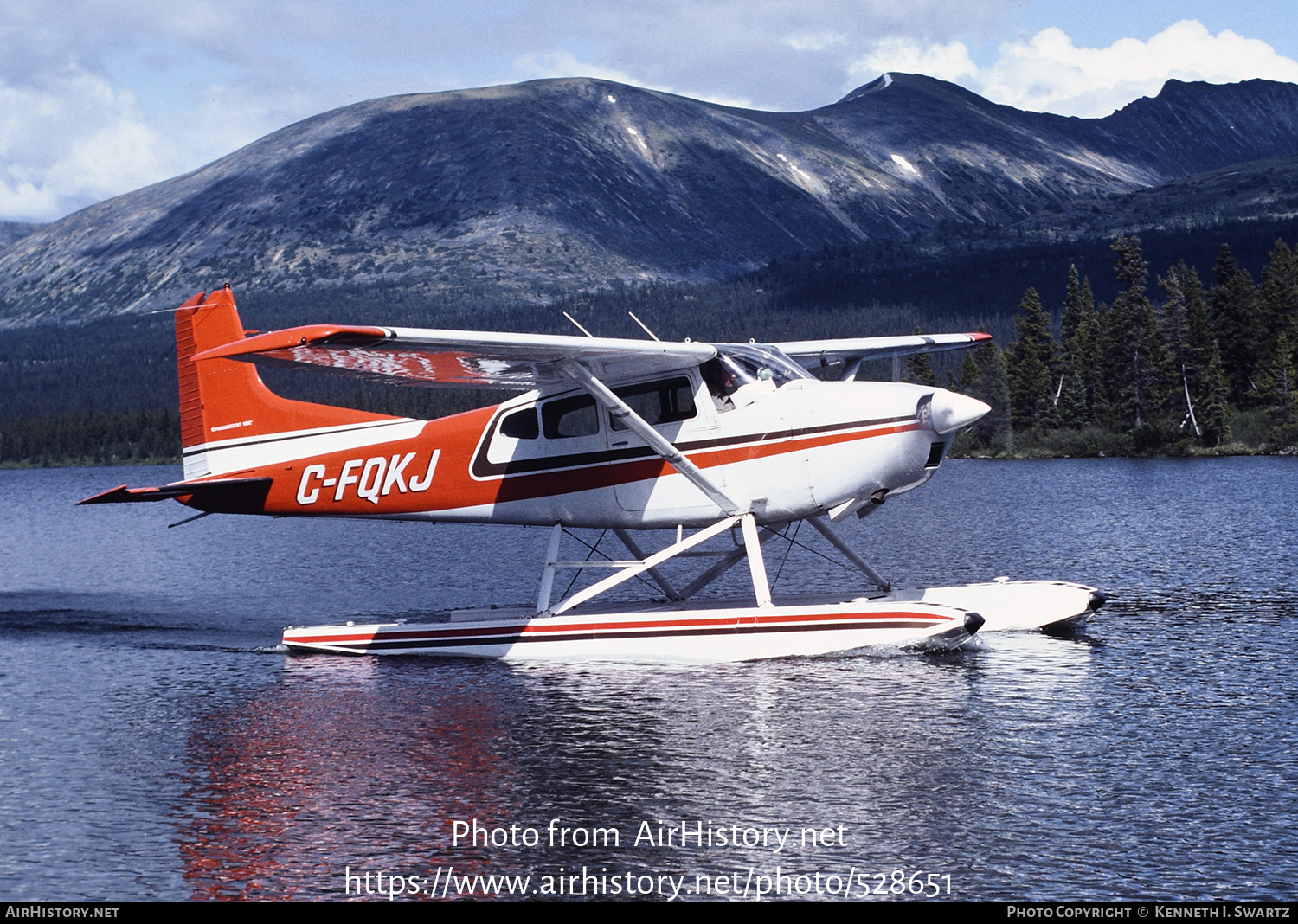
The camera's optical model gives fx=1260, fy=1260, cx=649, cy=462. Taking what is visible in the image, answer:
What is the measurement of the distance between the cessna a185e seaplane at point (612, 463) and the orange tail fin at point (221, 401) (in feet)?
0.11

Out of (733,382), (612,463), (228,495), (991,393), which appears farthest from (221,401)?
(991,393)

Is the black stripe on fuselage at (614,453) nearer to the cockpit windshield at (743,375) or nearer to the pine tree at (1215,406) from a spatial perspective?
the cockpit windshield at (743,375)

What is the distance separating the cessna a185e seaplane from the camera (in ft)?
49.5

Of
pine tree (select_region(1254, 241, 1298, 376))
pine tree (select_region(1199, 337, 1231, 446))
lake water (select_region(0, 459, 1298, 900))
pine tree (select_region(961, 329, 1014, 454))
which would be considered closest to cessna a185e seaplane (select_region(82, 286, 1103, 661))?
lake water (select_region(0, 459, 1298, 900))

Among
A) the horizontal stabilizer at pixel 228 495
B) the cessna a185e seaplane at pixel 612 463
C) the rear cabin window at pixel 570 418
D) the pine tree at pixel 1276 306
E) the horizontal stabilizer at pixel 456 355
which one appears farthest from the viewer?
the pine tree at pixel 1276 306

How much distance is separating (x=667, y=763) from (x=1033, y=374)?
7257 cm

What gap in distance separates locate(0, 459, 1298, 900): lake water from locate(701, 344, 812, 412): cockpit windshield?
3349 mm

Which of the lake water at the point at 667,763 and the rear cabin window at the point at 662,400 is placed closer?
the lake water at the point at 667,763

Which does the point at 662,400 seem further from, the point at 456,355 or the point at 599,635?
the point at 599,635

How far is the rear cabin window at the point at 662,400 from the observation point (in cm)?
1598

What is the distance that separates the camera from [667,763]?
1148cm

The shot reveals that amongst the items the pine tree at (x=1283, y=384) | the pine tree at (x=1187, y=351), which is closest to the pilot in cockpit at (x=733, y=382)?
the pine tree at (x=1283, y=384)

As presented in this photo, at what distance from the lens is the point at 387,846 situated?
9.55 m

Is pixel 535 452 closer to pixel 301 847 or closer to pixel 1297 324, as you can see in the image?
pixel 301 847
